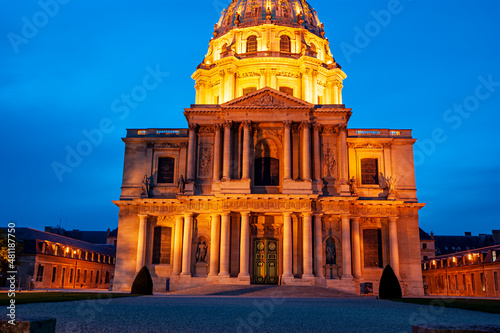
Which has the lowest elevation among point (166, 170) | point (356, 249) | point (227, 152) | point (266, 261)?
point (266, 261)

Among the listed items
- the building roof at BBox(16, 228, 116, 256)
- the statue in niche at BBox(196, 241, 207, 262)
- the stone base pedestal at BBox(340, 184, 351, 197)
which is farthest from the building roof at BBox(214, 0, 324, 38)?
the building roof at BBox(16, 228, 116, 256)

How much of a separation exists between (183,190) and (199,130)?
5.80 m

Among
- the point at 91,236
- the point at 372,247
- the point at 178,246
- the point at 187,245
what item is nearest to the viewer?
the point at 187,245

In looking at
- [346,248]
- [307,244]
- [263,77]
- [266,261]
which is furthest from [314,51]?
[266,261]

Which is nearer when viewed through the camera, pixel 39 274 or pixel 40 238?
pixel 39 274

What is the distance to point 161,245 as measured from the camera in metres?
42.5

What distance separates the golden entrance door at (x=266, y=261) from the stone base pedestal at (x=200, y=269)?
4156 mm

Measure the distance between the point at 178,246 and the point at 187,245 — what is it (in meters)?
1.37

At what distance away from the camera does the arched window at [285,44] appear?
55.3 meters

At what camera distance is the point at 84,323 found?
37.7 ft

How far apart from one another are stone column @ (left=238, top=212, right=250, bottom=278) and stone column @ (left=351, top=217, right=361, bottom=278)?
9.06m

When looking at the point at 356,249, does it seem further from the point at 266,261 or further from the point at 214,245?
the point at 214,245

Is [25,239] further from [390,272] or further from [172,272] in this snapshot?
[390,272]

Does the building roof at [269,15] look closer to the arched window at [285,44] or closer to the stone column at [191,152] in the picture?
the arched window at [285,44]
